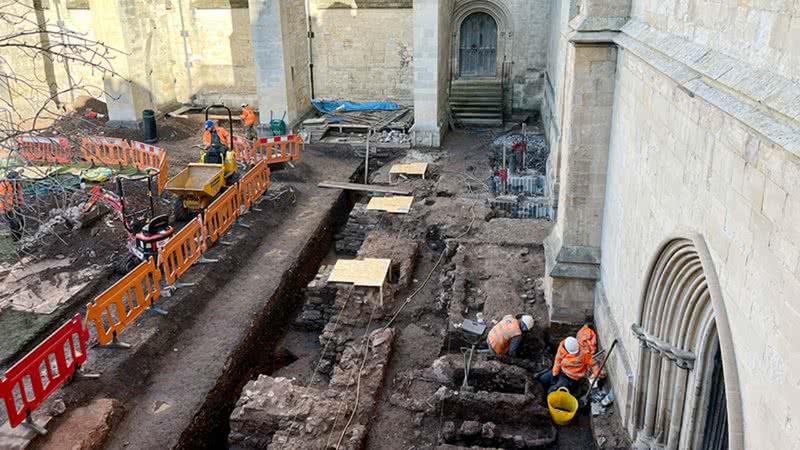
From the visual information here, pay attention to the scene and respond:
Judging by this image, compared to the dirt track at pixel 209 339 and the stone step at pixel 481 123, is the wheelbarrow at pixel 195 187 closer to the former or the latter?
the dirt track at pixel 209 339

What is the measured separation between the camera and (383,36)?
75.9ft

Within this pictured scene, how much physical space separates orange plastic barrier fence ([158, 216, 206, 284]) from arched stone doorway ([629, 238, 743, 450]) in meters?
7.64

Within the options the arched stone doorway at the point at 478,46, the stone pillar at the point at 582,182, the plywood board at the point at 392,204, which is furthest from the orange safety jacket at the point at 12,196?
the arched stone doorway at the point at 478,46

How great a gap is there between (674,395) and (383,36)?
19120 mm

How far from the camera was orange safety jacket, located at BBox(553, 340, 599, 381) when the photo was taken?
27.7 feet

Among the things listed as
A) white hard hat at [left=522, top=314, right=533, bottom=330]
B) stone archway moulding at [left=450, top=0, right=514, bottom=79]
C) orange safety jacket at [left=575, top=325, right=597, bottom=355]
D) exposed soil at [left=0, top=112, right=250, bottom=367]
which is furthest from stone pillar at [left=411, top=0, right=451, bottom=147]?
orange safety jacket at [left=575, top=325, right=597, bottom=355]

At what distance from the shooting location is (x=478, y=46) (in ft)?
74.9

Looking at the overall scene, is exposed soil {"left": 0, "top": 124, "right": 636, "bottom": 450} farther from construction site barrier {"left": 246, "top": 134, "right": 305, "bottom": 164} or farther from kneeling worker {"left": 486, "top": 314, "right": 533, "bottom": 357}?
construction site barrier {"left": 246, "top": 134, "right": 305, "bottom": 164}

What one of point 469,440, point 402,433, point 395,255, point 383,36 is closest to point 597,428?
point 469,440

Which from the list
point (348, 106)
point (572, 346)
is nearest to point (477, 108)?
point (348, 106)

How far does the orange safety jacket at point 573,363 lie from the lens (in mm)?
8430

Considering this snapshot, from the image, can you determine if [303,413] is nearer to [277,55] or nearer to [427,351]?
[427,351]

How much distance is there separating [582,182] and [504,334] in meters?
2.41

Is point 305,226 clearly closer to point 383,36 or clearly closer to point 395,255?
point 395,255
